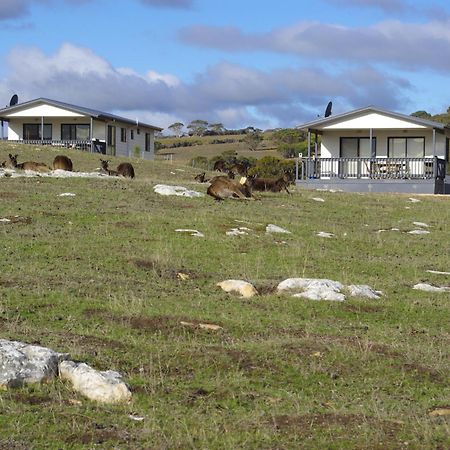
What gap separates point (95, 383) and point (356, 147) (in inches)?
1494

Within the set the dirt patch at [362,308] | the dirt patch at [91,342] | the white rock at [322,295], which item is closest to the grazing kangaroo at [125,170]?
the white rock at [322,295]

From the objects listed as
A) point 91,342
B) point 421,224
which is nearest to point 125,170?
point 421,224

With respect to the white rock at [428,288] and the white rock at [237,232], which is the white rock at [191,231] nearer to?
the white rock at [237,232]

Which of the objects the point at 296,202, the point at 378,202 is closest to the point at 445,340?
the point at 296,202

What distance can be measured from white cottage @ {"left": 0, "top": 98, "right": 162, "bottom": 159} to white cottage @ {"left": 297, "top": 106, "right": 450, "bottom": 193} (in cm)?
1480

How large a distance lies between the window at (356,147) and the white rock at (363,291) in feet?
102

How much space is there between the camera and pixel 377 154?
147 feet

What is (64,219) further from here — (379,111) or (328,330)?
(379,111)

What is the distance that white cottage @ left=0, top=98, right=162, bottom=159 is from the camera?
54.8m

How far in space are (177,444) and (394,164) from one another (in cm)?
3620

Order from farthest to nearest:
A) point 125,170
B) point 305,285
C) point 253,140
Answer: point 253,140, point 125,170, point 305,285

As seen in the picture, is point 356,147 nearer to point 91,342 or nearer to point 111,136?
point 111,136

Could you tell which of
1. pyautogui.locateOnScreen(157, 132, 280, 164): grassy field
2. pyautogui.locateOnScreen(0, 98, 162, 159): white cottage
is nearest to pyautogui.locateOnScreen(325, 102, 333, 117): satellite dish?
→ pyautogui.locateOnScreen(0, 98, 162, 159): white cottage

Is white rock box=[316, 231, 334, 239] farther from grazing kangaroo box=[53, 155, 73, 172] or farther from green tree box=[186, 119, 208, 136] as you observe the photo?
green tree box=[186, 119, 208, 136]
